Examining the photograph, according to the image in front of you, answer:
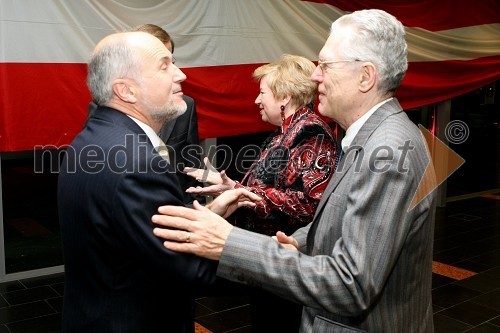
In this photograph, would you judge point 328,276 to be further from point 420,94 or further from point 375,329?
point 420,94

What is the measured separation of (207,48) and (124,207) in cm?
318

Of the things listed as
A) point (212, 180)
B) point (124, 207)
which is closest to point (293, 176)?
point (212, 180)

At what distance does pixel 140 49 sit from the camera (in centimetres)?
147

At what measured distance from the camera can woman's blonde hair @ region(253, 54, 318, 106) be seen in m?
2.47

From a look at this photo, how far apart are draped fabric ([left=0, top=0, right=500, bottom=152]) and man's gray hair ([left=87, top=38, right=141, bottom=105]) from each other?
7.65 ft

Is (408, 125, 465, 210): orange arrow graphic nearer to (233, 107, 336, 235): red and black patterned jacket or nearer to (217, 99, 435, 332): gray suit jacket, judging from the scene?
(233, 107, 336, 235): red and black patterned jacket

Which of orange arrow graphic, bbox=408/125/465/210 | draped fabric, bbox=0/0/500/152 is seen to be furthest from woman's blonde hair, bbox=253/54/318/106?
orange arrow graphic, bbox=408/125/465/210

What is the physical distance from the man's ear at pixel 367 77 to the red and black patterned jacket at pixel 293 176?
0.81 m

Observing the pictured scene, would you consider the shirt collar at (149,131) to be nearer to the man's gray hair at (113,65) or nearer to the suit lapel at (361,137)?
the man's gray hair at (113,65)

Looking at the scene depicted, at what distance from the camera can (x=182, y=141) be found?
9.11 feet

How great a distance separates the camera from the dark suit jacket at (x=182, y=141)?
2.70m

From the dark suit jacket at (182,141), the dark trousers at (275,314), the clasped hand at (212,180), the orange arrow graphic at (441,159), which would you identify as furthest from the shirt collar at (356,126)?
the orange arrow graphic at (441,159)

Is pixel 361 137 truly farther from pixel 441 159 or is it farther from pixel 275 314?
pixel 441 159

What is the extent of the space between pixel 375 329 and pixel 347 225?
12.4 inches
